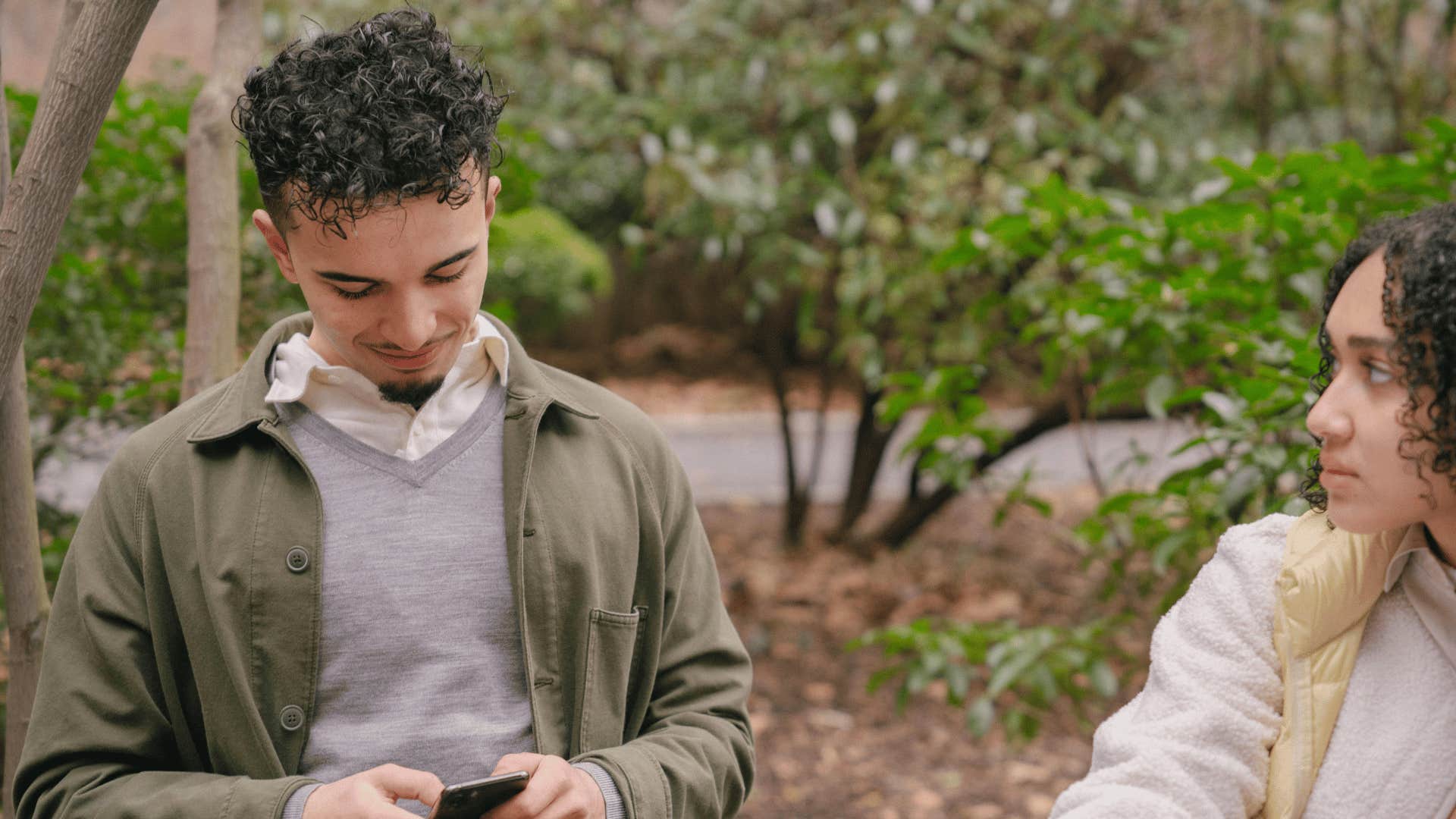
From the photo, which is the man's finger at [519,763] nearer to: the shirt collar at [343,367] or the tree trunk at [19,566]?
the shirt collar at [343,367]

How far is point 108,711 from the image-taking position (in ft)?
4.82

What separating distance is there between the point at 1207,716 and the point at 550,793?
794mm

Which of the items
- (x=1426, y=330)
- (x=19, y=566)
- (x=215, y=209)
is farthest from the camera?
(x=215, y=209)

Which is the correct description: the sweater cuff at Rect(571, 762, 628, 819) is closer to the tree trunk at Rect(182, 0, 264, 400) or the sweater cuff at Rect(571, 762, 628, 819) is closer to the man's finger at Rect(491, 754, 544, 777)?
the man's finger at Rect(491, 754, 544, 777)

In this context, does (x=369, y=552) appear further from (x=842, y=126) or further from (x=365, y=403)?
(x=842, y=126)

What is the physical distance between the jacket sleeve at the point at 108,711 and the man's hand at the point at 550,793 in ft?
0.84

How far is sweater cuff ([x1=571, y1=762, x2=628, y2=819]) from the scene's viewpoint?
1.53m

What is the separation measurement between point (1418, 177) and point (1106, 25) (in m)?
2.25

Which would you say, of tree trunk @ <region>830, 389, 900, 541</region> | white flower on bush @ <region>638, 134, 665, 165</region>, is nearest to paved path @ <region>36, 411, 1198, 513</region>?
tree trunk @ <region>830, 389, 900, 541</region>

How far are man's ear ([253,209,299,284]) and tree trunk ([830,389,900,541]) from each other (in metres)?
4.12

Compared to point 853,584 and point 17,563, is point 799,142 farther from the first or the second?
point 17,563

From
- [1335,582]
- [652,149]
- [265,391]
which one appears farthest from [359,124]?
[652,149]

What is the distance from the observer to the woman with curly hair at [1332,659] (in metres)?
1.33

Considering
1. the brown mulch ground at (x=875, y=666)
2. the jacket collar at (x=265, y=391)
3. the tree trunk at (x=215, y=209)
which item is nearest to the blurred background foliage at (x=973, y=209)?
the brown mulch ground at (x=875, y=666)
